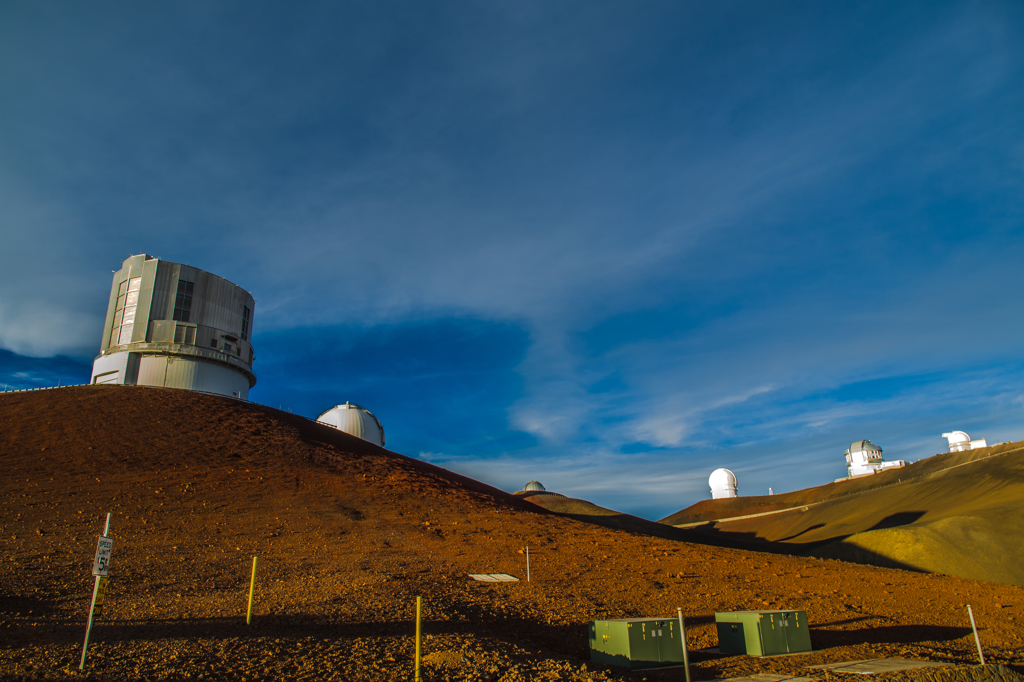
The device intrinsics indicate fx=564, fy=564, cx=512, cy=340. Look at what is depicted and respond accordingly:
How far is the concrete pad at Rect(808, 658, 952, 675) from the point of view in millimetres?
11836

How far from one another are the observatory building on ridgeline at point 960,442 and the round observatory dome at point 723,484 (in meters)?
29.6

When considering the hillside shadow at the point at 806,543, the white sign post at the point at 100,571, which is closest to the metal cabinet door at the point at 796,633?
the white sign post at the point at 100,571

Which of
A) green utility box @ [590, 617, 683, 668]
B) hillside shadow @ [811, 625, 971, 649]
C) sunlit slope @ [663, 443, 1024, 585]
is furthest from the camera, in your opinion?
sunlit slope @ [663, 443, 1024, 585]

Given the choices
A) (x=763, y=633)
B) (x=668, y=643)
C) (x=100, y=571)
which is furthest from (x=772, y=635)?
(x=100, y=571)

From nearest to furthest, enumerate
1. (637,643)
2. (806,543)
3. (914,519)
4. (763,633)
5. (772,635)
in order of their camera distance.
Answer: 1. (637,643)
2. (763,633)
3. (772,635)
4. (914,519)
5. (806,543)

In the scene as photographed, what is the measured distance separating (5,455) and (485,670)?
2918 cm

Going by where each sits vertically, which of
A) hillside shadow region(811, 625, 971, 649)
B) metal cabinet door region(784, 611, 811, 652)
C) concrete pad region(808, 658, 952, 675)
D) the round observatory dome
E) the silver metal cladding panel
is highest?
the silver metal cladding panel

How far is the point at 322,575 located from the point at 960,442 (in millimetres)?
93232

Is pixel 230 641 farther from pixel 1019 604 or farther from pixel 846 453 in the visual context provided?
pixel 846 453

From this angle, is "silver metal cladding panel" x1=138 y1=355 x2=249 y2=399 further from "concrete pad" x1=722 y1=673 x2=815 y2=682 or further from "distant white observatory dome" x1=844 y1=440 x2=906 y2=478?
"distant white observatory dome" x1=844 y1=440 x2=906 y2=478

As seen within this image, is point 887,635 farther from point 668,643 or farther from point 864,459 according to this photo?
point 864,459

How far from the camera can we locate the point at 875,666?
12.4 metres

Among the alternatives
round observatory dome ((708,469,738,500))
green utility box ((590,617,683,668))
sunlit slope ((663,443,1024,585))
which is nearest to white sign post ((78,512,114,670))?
green utility box ((590,617,683,668))

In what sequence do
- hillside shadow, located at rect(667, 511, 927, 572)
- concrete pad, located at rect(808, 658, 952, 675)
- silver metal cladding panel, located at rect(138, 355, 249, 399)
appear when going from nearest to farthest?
concrete pad, located at rect(808, 658, 952, 675) < hillside shadow, located at rect(667, 511, 927, 572) < silver metal cladding panel, located at rect(138, 355, 249, 399)
